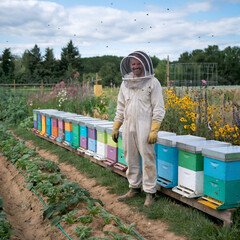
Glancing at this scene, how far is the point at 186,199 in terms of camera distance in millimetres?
4039

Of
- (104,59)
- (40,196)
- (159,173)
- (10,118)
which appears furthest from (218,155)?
(104,59)

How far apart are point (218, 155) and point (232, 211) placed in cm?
63

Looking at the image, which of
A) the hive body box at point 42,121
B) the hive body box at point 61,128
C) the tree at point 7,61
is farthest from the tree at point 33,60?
the hive body box at point 61,128

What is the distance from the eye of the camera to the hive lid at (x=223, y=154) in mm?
3389

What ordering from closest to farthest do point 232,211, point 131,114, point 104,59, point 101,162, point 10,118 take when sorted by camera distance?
point 232,211 < point 131,114 < point 101,162 < point 10,118 < point 104,59

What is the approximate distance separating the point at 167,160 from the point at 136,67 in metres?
1.35

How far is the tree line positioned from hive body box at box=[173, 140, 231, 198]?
3689 cm

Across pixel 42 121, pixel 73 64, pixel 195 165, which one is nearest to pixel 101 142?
pixel 195 165

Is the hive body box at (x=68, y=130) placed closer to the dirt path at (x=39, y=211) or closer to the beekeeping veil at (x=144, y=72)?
the dirt path at (x=39, y=211)

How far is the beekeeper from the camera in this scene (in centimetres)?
426

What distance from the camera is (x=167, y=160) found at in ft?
14.2

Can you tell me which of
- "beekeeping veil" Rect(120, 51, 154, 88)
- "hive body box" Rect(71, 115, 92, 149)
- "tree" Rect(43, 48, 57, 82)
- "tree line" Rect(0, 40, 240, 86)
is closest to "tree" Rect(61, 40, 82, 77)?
"tree line" Rect(0, 40, 240, 86)

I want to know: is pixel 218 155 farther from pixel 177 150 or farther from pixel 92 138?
pixel 92 138

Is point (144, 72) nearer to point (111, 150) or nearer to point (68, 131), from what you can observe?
point (111, 150)
